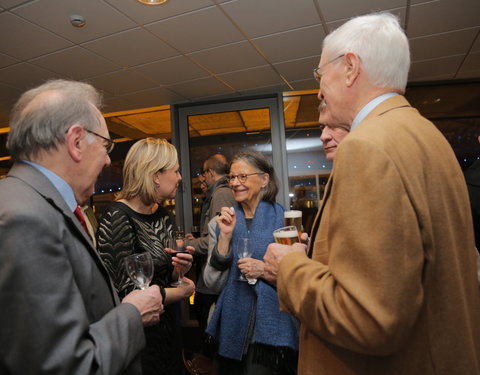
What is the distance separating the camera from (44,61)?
339 centimetres

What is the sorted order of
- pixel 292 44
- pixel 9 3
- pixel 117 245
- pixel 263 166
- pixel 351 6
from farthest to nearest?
pixel 292 44
pixel 351 6
pixel 9 3
pixel 263 166
pixel 117 245

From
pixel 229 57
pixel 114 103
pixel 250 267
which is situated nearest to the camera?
pixel 250 267

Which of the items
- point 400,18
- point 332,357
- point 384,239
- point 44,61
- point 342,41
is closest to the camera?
point 384,239

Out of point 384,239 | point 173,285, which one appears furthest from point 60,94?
point 173,285

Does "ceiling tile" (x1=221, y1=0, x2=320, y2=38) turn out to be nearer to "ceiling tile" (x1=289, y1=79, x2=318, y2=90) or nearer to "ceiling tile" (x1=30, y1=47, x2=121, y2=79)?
"ceiling tile" (x1=289, y1=79, x2=318, y2=90)

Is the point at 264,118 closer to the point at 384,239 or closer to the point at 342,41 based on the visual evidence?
the point at 342,41

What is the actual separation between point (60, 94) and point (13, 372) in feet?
2.35

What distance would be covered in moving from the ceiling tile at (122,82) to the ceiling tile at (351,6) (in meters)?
2.11

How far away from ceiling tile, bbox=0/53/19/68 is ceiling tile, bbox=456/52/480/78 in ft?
15.1

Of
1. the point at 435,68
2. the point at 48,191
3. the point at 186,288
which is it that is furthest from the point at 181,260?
the point at 435,68

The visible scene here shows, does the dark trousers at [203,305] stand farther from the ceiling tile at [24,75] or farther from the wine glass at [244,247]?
the ceiling tile at [24,75]

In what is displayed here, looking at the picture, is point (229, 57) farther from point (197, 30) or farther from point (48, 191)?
point (48, 191)

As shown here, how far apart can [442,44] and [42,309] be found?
155 inches

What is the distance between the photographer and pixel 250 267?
176 cm
